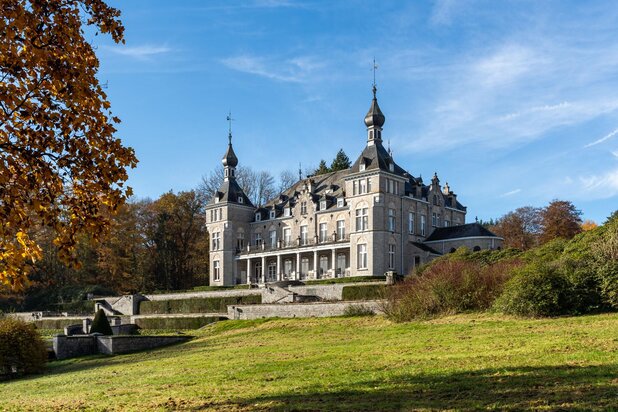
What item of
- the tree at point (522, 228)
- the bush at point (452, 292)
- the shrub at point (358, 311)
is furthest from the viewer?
the tree at point (522, 228)

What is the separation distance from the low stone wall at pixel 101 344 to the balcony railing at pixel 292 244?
25.5 m

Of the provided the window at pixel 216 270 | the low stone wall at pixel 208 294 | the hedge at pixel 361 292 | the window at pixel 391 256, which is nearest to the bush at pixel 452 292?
the hedge at pixel 361 292

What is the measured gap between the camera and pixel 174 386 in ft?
44.5

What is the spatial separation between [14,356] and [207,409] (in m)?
17.0

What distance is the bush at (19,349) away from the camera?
947 inches

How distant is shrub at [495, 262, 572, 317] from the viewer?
20047 mm

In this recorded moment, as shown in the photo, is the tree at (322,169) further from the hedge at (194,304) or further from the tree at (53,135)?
the tree at (53,135)

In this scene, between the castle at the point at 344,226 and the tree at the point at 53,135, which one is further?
the castle at the point at 344,226

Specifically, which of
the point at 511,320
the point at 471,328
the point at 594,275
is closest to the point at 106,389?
the point at 471,328

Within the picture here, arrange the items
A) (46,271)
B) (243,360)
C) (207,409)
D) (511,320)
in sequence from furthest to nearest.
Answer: (46,271), (511,320), (243,360), (207,409)

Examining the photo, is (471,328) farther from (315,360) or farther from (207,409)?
(207,409)

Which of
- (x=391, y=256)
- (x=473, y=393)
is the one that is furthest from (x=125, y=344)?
(x=391, y=256)

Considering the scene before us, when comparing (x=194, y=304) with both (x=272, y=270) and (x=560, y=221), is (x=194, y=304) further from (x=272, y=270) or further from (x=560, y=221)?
(x=560, y=221)

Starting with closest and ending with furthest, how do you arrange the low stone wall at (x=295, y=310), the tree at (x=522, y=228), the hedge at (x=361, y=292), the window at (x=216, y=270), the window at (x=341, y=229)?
1. the low stone wall at (x=295, y=310)
2. the hedge at (x=361, y=292)
3. the window at (x=341, y=229)
4. the window at (x=216, y=270)
5. the tree at (x=522, y=228)
